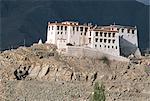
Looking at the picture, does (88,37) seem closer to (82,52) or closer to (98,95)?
(82,52)

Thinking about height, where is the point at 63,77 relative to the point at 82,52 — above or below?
below

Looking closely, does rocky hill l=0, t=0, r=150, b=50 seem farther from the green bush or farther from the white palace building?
the green bush

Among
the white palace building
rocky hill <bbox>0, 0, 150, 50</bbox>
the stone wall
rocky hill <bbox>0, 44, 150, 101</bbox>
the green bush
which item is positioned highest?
rocky hill <bbox>0, 0, 150, 50</bbox>

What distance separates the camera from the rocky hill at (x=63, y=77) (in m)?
93.2

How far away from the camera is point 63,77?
3772 inches

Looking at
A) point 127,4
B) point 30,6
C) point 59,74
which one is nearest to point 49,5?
point 30,6

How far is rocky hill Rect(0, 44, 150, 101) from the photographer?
9325cm

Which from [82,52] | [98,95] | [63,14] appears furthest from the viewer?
[63,14]

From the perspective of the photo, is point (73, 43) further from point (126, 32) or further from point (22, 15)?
point (22, 15)

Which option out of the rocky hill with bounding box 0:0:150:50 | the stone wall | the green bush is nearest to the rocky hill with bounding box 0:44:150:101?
the stone wall

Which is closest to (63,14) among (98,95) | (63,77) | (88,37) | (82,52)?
(88,37)

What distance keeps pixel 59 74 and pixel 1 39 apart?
48.7 metres

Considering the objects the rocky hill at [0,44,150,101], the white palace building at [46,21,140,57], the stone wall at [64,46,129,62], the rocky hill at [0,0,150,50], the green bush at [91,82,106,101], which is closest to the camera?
the green bush at [91,82,106,101]

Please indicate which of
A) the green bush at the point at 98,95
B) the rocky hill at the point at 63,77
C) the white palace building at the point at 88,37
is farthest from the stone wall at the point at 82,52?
the green bush at the point at 98,95
